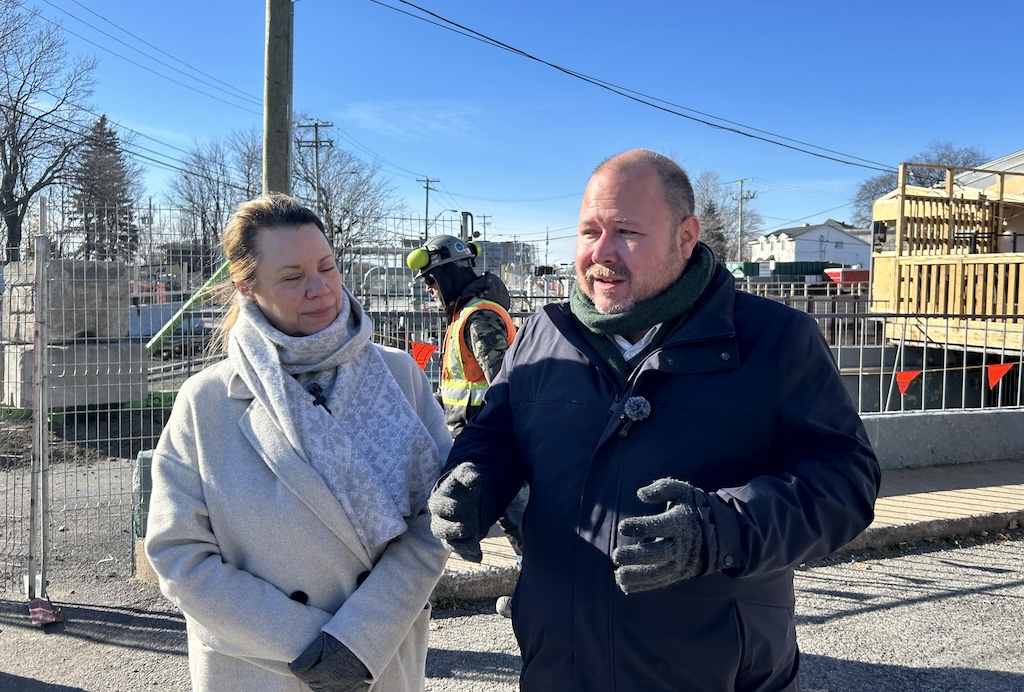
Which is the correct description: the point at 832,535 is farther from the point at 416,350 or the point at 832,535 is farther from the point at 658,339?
the point at 416,350

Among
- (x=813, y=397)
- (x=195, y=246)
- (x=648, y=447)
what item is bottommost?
(x=648, y=447)

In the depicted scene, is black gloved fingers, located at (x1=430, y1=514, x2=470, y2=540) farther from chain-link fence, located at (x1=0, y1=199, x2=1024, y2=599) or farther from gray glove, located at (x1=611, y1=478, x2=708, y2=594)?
chain-link fence, located at (x1=0, y1=199, x2=1024, y2=599)

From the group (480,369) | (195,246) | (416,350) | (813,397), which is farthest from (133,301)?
(813,397)

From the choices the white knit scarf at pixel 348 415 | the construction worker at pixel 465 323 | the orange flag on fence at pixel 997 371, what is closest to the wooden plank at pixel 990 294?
the orange flag on fence at pixel 997 371

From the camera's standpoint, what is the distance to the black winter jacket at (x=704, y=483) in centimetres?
175

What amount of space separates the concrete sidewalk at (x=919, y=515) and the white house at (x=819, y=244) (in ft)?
290

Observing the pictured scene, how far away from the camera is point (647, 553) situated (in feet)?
5.04

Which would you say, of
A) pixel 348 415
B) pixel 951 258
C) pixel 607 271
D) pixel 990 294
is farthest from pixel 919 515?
pixel 951 258

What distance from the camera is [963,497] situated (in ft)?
19.7

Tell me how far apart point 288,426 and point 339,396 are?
0.56ft

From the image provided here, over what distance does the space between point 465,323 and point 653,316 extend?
89.0 inches

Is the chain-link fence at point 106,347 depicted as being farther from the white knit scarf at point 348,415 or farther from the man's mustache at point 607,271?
the man's mustache at point 607,271

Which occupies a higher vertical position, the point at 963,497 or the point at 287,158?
the point at 287,158

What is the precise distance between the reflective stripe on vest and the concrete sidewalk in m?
1.13
